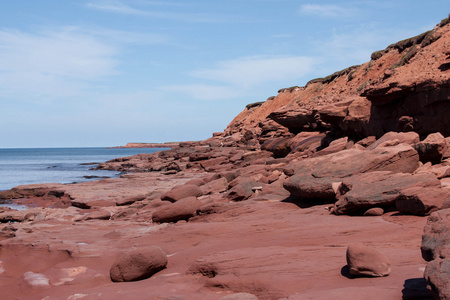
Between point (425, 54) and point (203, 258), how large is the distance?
1762cm

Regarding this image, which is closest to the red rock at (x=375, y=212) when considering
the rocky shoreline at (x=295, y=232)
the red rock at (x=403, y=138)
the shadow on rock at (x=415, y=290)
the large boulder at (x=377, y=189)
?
the rocky shoreline at (x=295, y=232)

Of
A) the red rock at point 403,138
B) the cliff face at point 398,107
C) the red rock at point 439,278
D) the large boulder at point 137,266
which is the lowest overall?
the large boulder at point 137,266

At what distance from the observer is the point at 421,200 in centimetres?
769

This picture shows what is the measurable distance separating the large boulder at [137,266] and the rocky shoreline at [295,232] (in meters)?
0.02

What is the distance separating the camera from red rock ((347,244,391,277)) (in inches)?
197

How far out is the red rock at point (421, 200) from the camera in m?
7.67

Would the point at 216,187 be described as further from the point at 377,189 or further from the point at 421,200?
the point at 421,200

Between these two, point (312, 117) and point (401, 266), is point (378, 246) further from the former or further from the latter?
point (312, 117)

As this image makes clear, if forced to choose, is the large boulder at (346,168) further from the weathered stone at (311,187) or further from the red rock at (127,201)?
the red rock at (127,201)

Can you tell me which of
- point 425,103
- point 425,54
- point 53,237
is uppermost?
point 425,54

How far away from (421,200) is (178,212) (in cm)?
665

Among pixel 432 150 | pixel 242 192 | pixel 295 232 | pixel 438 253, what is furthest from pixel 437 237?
pixel 242 192

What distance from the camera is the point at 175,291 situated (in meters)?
6.03

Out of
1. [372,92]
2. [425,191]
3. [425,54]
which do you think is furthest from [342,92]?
[425,191]
